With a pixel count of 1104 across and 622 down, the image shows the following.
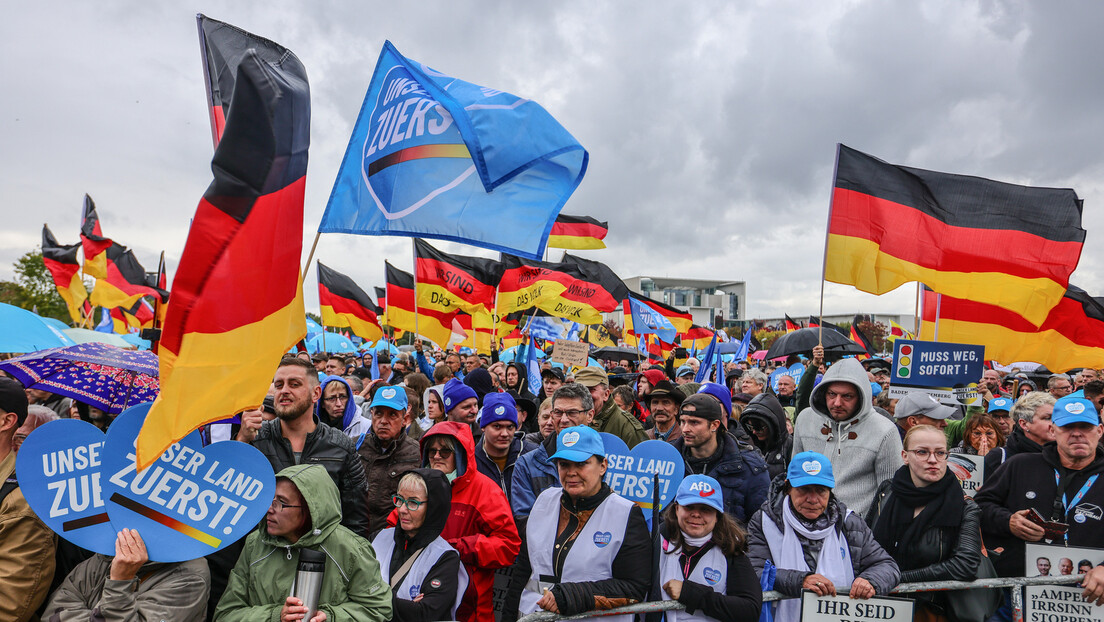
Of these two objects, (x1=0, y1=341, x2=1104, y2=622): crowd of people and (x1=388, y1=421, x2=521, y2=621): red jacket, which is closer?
(x1=0, y1=341, x2=1104, y2=622): crowd of people

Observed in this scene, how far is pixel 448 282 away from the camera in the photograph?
12547 mm

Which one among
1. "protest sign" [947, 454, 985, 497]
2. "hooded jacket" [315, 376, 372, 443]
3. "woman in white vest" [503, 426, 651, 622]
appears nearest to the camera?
"woman in white vest" [503, 426, 651, 622]

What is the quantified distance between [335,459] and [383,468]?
0.60 meters

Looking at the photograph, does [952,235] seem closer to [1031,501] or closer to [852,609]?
[1031,501]

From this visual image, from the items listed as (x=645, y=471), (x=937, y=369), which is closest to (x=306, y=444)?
(x=645, y=471)

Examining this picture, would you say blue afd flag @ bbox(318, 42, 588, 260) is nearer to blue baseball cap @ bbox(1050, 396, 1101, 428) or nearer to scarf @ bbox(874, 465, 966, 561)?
scarf @ bbox(874, 465, 966, 561)

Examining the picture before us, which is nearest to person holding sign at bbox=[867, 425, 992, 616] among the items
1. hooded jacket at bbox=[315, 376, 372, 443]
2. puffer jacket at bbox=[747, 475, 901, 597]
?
puffer jacket at bbox=[747, 475, 901, 597]

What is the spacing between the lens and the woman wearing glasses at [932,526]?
3.95 metres

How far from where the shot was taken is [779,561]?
152 inches

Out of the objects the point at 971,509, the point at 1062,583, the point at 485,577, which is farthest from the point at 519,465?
the point at 1062,583

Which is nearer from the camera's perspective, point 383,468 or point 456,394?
point 383,468

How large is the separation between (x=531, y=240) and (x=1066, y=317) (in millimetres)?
7875

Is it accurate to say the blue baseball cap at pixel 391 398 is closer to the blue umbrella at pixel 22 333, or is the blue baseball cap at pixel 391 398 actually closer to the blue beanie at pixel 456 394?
the blue beanie at pixel 456 394

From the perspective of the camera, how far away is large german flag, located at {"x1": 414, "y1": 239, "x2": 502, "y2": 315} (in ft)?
40.9
